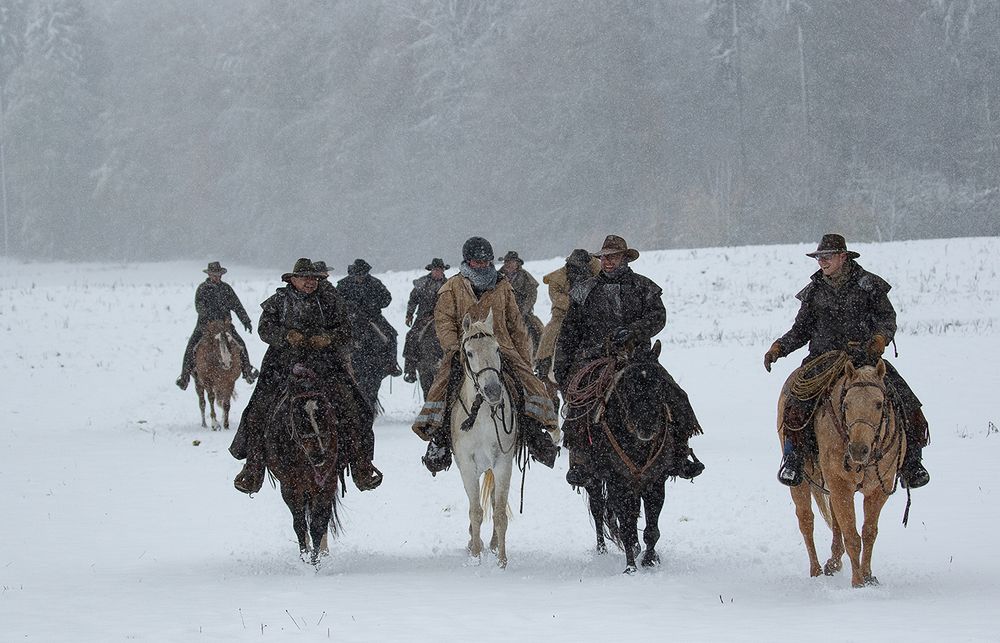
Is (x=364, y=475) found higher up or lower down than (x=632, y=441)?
lower down

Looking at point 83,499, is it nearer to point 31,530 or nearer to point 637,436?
point 31,530

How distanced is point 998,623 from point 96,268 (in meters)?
64.4

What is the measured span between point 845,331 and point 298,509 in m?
4.19

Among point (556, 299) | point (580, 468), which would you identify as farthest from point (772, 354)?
point (556, 299)

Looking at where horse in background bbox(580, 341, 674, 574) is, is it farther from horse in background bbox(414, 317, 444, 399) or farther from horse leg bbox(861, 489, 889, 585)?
horse in background bbox(414, 317, 444, 399)

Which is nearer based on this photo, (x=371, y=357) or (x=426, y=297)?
(x=426, y=297)

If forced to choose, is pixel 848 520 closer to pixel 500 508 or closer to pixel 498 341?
pixel 500 508

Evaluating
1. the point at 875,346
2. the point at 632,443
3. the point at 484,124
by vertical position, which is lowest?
the point at 632,443

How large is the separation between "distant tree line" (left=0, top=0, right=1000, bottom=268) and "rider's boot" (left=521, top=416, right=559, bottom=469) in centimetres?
4237

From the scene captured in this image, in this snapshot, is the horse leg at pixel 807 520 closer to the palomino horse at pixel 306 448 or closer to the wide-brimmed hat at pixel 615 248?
the wide-brimmed hat at pixel 615 248

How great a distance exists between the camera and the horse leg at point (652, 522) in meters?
8.32

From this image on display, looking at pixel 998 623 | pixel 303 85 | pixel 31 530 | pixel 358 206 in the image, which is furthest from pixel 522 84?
pixel 998 623

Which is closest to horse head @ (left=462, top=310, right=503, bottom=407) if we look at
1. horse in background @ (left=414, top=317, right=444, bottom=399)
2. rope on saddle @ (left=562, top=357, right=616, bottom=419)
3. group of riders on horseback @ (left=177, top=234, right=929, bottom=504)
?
group of riders on horseback @ (left=177, top=234, right=929, bottom=504)

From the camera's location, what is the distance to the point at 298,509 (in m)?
8.71
